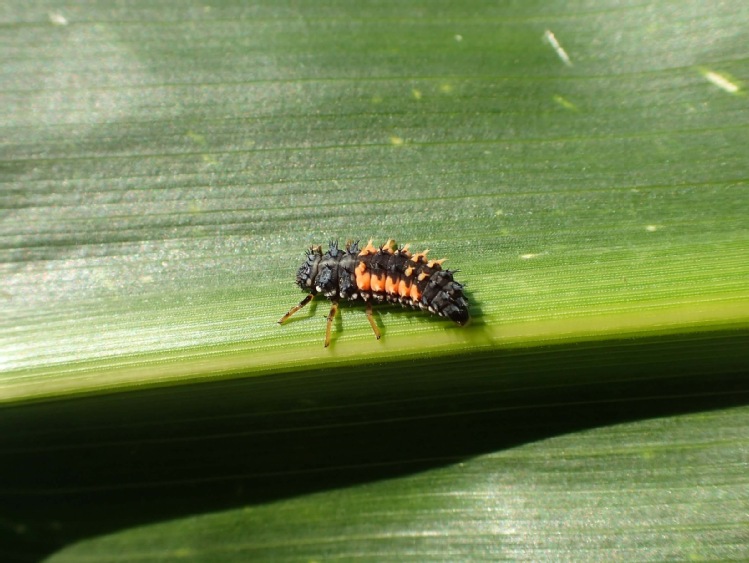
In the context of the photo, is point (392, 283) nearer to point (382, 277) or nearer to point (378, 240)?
point (382, 277)

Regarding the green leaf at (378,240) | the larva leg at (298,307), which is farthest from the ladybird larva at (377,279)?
the green leaf at (378,240)

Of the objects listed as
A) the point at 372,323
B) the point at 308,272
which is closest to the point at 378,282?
the point at 372,323

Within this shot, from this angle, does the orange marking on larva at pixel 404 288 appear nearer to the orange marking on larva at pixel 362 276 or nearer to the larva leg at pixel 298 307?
the orange marking on larva at pixel 362 276

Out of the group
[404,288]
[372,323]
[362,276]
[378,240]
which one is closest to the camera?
[372,323]

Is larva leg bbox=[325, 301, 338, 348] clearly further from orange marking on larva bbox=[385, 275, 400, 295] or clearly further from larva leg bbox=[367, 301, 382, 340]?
orange marking on larva bbox=[385, 275, 400, 295]

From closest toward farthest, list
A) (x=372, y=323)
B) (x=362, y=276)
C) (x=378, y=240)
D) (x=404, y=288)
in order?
(x=372, y=323) → (x=404, y=288) → (x=362, y=276) → (x=378, y=240)

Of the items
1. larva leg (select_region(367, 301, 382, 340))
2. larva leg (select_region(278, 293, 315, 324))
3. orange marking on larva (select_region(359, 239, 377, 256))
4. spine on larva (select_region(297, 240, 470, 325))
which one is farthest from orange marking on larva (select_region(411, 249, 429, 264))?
larva leg (select_region(278, 293, 315, 324))

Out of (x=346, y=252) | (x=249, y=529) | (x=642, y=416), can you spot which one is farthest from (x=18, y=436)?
(x=642, y=416)

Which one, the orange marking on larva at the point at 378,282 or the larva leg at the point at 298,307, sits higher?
the orange marking on larva at the point at 378,282
